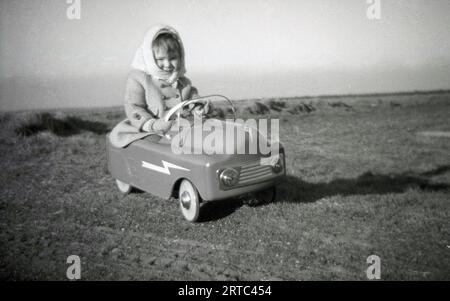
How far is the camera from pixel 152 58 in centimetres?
494

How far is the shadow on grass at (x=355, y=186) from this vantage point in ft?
19.1

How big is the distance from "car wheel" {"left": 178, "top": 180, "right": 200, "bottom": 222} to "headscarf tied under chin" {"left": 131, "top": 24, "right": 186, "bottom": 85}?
1.47 meters

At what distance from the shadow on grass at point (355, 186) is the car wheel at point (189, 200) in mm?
1445

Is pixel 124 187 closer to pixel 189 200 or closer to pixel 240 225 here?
pixel 189 200

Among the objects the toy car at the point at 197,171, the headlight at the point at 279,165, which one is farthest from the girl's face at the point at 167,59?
the headlight at the point at 279,165

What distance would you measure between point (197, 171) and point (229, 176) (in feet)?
1.15

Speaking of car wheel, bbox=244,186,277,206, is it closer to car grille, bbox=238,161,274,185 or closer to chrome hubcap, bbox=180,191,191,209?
car grille, bbox=238,161,274,185

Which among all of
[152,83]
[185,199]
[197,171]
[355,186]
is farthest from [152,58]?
[355,186]

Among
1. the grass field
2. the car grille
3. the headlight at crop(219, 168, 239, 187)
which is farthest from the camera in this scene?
the car grille

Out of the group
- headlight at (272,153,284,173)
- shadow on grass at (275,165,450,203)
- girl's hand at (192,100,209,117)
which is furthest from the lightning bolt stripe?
shadow on grass at (275,165,450,203)

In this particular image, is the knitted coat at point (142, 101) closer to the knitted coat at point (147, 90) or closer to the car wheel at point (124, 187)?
the knitted coat at point (147, 90)

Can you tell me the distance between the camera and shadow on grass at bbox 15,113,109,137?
11008 millimetres

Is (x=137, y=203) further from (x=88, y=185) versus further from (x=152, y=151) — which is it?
(x=88, y=185)

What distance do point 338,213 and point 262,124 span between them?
1488 millimetres
